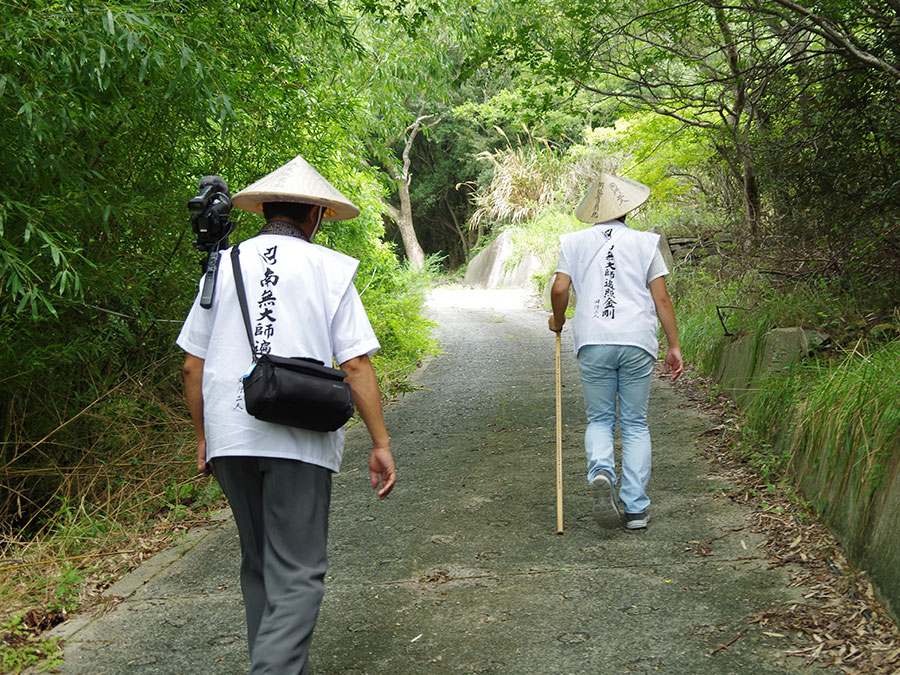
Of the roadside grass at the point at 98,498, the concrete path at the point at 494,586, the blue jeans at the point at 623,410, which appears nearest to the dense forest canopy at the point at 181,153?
the roadside grass at the point at 98,498

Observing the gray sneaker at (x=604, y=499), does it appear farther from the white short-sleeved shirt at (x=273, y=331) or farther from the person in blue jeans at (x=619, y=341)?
the white short-sleeved shirt at (x=273, y=331)

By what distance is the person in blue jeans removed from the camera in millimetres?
4492

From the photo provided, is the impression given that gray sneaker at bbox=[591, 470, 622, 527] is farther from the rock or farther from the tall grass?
the rock

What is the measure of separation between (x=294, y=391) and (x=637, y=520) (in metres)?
2.70

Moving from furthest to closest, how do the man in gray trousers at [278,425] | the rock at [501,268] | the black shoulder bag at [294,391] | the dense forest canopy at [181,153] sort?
1. the rock at [501,268]
2. the dense forest canopy at [181,153]
3. the man in gray trousers at [278,425]
4. the black shoulder bag at [294,391]

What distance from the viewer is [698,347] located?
8500 millimetres

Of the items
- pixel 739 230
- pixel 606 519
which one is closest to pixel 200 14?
pixel 606 519

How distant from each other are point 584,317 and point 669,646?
195cm

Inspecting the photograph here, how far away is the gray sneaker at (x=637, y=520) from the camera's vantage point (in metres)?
4.54

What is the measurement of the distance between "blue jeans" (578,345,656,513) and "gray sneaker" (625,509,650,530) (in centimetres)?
2

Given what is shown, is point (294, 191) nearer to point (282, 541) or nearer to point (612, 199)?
point (282, 541)

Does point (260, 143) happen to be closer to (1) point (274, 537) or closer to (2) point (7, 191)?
(2) point (7, 191)

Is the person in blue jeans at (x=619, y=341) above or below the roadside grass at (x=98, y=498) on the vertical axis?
above

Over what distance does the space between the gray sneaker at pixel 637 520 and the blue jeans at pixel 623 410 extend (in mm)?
23
